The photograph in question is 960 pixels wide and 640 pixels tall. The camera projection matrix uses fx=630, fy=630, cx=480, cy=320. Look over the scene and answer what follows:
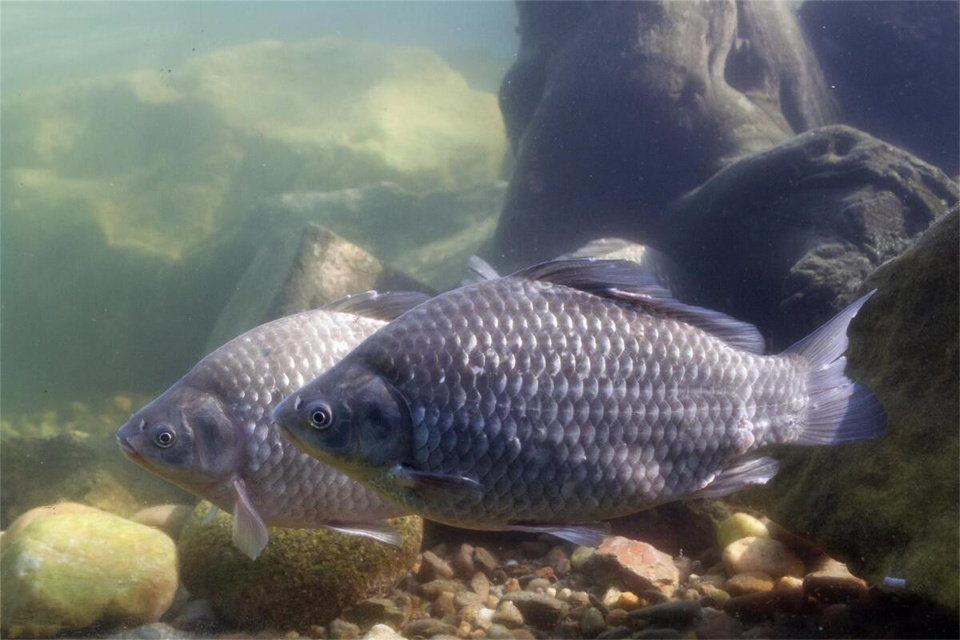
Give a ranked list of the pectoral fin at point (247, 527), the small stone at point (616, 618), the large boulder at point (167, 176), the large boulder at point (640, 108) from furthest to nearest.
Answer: the large boulder at point (167, 176) < the large boulder at point (640, 108) < the small stone at point (616, 618) < the pectoral fin at point (247, 527)

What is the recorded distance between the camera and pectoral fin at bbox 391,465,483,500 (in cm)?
196

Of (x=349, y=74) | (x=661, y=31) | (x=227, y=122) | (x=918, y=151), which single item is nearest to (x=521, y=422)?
(x=661, y=31)

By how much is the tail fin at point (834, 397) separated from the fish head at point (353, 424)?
4.80 feet

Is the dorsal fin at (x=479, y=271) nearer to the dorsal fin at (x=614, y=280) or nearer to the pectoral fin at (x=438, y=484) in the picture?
the dorsal fin at (x=614, y=280)

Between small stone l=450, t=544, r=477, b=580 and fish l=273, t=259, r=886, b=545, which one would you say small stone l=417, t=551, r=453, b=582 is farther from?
fish l=273, t=259, r=886, b=545

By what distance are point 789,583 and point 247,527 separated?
8.07 feet

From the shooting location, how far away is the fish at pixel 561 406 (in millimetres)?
2035

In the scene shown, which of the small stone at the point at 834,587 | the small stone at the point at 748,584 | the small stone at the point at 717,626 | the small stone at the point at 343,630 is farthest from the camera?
the small stone at the point at 343,630

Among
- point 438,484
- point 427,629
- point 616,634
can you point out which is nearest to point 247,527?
point 438,484

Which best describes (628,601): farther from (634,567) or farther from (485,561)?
(485,561)

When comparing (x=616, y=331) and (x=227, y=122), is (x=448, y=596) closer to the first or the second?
(x=616, y=331)

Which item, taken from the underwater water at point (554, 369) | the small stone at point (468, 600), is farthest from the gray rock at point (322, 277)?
the small stone at point (468, 600)

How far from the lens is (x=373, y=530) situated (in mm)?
2564

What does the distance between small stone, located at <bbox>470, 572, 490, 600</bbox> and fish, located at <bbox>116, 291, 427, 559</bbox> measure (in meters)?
1.24
